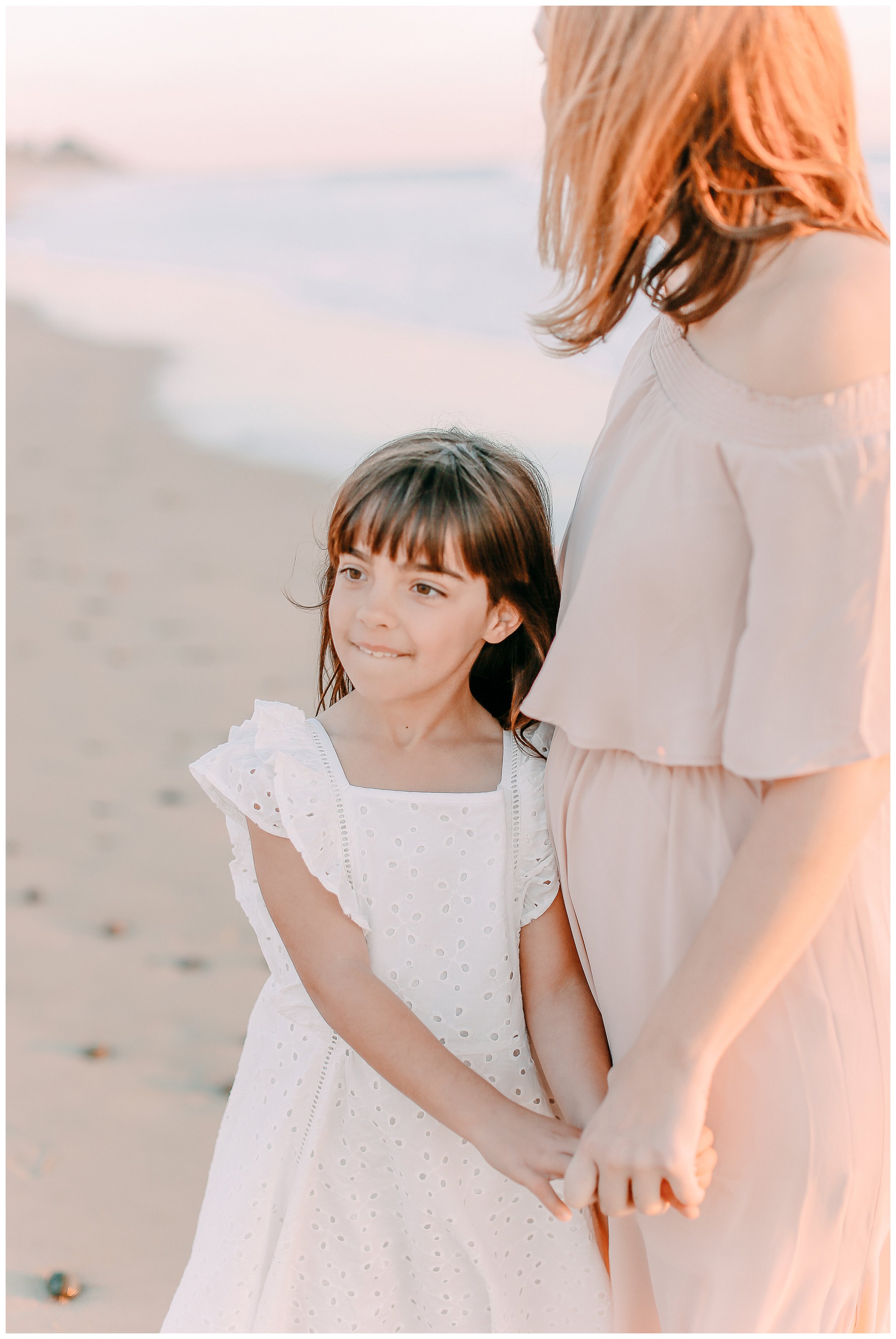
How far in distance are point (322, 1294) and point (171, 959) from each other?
2143 millimetres

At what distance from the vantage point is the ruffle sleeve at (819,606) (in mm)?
1157

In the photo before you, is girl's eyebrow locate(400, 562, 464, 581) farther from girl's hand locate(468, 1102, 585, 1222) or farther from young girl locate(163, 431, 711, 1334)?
girl's hand locate(468, 1102, 585, 1222)

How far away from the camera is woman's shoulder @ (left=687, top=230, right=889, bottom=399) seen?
1.18 m

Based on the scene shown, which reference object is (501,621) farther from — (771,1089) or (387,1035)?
(771,1089)

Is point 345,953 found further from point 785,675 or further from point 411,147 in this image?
point 411,147

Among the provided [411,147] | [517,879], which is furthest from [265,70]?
[517,879]

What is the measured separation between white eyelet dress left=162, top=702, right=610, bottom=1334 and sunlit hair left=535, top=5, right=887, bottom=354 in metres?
0.78

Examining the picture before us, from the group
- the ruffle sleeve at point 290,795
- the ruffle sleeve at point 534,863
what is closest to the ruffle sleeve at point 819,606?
the ruffle sleeve at point 534,863

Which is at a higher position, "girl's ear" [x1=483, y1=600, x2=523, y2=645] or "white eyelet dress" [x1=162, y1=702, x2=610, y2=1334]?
"girl's ear" [x1=483, y1=600, x2=523, y2=645]

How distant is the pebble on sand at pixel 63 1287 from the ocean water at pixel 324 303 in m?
3.09

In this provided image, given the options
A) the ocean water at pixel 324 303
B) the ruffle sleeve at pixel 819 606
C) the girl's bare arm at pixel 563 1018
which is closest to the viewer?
the ruffle sleeve at pixel 819 606

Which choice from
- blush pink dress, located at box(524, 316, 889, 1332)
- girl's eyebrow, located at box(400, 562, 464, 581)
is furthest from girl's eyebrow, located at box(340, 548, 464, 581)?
blush pink dress, located at box(524, 316, 889, 1332)

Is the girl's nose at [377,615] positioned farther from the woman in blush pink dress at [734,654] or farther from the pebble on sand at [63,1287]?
the pebble on sand at [63,1287]

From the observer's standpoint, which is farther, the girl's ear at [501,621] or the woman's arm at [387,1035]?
the girl's ear at [501,621]
